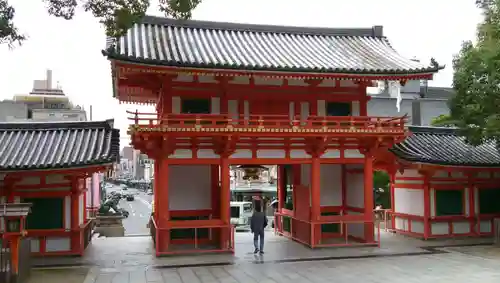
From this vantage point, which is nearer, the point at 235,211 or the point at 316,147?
the point at 316,147

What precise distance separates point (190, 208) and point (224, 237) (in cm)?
228

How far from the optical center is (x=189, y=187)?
19453 millimetres

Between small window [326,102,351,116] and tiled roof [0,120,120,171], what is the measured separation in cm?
883

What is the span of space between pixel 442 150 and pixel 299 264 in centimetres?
978

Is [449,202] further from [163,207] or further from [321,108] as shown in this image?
[163,207]

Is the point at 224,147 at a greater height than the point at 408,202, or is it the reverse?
the point at 224,147

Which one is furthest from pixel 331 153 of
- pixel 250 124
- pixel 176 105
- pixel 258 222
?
pixel 176 105

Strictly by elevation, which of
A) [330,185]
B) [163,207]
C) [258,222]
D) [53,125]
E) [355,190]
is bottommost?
[258,222]

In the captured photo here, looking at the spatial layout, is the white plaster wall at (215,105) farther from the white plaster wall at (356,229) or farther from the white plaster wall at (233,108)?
the white plaster wall at (356,229)

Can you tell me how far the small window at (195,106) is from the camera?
18797mm

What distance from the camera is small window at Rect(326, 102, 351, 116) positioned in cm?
2034

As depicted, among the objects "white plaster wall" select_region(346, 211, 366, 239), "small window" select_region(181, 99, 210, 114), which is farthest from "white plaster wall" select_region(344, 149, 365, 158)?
"small window" select_region(181, 99, 210, 114)

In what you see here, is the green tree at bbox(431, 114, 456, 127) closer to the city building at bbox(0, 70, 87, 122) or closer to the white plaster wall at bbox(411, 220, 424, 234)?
the white plaster wall at bbox(411, 220, 424, 234)

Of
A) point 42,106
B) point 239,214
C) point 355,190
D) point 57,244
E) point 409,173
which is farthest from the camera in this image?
point 42,106
